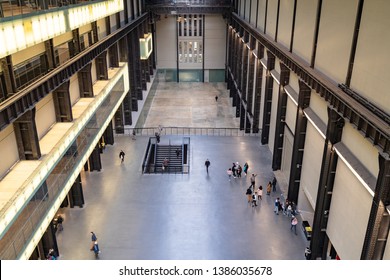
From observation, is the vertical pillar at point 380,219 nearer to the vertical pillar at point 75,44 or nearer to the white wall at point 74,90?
the vertical pillar at point 75,44

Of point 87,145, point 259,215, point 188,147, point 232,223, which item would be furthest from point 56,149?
point 188,147

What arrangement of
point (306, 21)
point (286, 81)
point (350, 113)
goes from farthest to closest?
point (286, 81), point (306, 21), point (350, 113)

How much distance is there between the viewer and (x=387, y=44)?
41.7ft

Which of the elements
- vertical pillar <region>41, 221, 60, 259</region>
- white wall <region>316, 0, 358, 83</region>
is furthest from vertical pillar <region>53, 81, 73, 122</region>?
white wall <region>316, 0, 358, 83</region>

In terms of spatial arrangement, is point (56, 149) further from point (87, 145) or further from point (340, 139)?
point (340, 139)

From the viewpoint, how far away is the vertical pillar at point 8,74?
48.9 ft

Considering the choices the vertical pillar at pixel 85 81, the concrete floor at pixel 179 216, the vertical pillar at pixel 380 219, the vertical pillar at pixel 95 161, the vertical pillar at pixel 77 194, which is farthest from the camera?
the vertical pillar at pixel 95 161

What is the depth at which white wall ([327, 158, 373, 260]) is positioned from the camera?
48.8 ft

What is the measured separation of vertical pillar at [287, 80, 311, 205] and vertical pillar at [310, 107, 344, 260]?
4.69m

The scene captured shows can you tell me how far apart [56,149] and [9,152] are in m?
2.11

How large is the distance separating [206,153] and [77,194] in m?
12.7

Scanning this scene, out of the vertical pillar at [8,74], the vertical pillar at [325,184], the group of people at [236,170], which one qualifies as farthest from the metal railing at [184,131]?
the vertical pillar at [8,74]

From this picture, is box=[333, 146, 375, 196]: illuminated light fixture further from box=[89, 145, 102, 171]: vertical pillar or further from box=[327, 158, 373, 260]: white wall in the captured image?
box=[89, 145, 102, 171]: vertical pillar

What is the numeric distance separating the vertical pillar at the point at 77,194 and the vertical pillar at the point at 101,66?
9.61 meters
